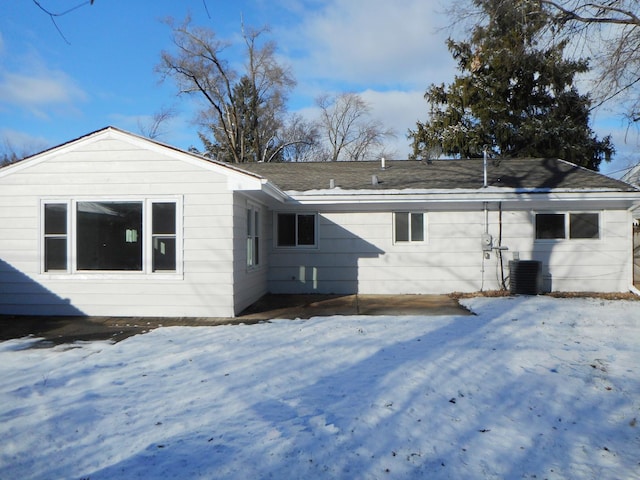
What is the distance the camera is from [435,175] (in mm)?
12875

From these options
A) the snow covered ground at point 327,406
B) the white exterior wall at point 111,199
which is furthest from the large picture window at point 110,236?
the snow covered ground at point 327,406

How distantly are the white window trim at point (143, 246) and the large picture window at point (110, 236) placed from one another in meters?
0.02

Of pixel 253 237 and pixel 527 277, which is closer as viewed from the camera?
pixel 253 237

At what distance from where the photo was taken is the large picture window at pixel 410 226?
11.7 metres

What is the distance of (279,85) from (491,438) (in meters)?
32.9

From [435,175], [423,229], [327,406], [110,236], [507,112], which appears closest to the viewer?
[327,406]

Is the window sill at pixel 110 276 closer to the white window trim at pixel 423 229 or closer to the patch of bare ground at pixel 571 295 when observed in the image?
the white window trim at pixel 423 229

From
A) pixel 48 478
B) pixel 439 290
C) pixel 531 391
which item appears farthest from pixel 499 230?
pixel 48 478

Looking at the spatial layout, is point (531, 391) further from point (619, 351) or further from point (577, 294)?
point (577, 294)

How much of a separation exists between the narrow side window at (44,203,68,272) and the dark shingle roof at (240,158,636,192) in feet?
16.5

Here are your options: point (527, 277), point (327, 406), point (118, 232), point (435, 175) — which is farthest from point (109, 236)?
point (527, 277)

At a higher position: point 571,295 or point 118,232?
point 118,232

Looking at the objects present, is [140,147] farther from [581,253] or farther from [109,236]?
[581,253]

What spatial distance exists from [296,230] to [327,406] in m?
8.11
